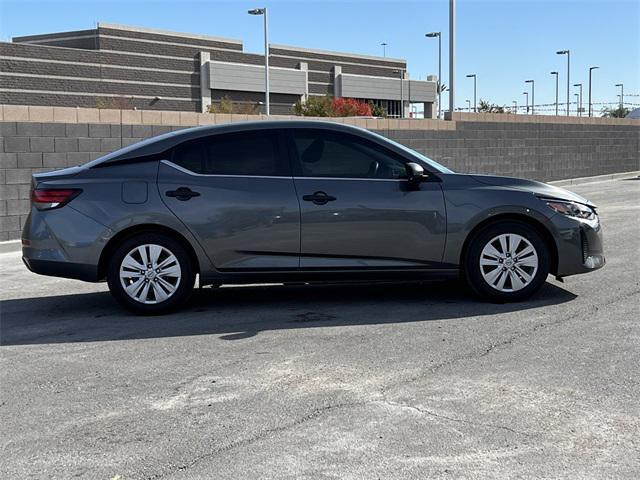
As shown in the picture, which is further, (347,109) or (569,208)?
(347,109)

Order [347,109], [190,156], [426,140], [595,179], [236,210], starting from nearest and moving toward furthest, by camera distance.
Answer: [236,210], [190,156], [426,140], [595,179], [347,109]

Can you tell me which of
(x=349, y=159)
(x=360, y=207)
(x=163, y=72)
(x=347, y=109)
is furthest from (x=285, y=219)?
(x=163, y=72)

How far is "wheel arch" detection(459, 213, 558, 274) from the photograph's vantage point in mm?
6797

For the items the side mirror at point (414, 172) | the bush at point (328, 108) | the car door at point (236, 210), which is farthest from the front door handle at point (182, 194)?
the bush at point (328, 108)

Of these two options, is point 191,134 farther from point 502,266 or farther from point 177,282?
point 502,266

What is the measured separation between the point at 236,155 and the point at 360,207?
1181 millimetres

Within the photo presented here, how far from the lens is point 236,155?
677 centimetres

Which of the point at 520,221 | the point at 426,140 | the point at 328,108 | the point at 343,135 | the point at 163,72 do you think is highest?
the point at 163,72

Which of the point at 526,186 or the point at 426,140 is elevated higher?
the point at 426,140

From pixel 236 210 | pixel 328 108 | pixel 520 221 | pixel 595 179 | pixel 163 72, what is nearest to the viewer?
pixel 236 210

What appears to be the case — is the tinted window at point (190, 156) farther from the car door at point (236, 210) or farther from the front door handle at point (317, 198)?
the front door handle at point (317, 198)

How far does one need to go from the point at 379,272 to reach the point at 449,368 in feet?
6.04

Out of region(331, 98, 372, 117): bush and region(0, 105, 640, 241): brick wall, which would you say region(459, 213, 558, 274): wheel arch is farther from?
region(331, 98, 372, 117): bush

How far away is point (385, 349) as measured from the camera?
17.9 feet
